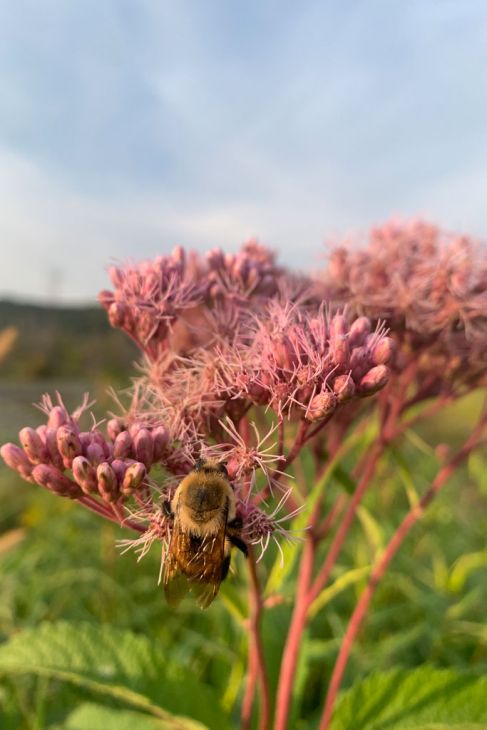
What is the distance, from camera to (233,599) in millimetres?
1429

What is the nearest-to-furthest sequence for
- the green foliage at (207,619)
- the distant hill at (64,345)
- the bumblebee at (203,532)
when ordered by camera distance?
the bumblebee at (203,532) → the green foliage at (207,619) → the distant hill at (64,345)

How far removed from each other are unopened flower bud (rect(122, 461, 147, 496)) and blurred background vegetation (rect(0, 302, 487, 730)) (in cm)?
39

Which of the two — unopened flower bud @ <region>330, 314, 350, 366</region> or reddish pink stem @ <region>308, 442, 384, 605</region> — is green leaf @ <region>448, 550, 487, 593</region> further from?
unopened flower bud @ <region>330, 314, 350, 366</region>

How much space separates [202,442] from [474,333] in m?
0.81

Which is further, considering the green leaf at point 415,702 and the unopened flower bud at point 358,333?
the green leaf at point 415,702

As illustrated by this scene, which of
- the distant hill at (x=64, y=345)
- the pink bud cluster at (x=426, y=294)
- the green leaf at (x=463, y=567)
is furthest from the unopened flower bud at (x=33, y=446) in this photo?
the distant hill at (x=64, y=345)

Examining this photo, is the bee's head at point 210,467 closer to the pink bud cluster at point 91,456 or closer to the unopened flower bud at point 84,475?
the pink bud cluster at point 91,456

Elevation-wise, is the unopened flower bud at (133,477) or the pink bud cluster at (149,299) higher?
the pink bud cluster at (149,299)

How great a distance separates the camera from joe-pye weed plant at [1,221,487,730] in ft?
3.92

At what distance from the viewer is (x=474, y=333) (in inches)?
63.1

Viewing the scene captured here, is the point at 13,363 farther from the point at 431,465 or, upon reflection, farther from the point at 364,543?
the point at 364,543

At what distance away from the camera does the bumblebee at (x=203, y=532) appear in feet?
3.57

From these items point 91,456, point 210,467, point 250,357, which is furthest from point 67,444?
A: point 250,357

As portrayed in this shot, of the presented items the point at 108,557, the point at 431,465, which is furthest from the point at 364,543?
the point at 431,465
